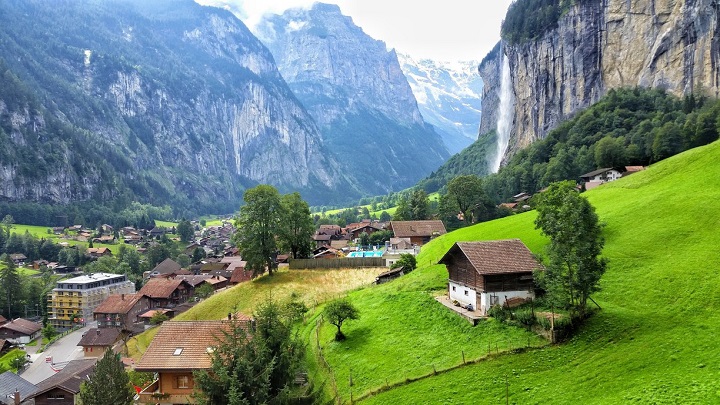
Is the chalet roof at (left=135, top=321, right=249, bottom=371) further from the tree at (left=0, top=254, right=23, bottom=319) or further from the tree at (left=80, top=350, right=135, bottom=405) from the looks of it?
the tree at (left=0, top=254, right=23, bottom=319)

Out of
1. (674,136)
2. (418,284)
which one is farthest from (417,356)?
(674,136)

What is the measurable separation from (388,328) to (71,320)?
99.0 meters

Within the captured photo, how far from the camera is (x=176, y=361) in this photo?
32.8 metres

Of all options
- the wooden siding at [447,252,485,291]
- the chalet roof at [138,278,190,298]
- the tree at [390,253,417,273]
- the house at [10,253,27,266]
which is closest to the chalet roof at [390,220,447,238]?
the tree at [390,253,417,273]

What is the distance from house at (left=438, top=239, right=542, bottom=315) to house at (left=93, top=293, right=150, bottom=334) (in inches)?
2854

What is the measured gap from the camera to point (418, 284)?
1828 inches

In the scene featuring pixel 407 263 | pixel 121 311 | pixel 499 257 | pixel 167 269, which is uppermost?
pixel 499 257

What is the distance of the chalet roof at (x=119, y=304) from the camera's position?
97062 millimetres

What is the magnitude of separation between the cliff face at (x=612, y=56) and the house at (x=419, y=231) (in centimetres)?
7053

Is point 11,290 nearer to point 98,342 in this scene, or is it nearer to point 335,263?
point 98,342

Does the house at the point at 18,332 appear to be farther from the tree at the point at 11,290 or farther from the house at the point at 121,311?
the tree at the point at 11,290

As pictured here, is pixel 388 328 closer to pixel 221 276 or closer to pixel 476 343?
pixel 476 343

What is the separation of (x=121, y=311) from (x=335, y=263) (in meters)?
49.0

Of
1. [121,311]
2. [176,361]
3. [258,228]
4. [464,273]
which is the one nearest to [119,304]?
[121,311]
